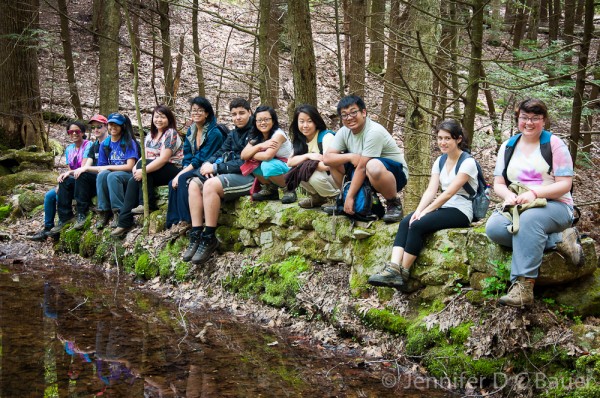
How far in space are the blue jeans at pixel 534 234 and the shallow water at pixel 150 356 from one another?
1.11m

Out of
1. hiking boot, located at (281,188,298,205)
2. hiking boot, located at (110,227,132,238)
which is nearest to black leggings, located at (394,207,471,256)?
hiking boot, located at (281,188,298,205)

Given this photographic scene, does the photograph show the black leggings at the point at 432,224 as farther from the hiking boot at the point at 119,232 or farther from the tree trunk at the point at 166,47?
the tree trunk at the point at 166,47

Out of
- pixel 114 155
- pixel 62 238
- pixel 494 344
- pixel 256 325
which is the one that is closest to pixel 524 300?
pixel 494 344

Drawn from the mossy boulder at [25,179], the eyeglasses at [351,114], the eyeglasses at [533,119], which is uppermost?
the eyeglasses at [351,114]

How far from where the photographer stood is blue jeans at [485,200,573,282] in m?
4.16

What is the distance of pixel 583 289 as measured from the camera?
4359mm

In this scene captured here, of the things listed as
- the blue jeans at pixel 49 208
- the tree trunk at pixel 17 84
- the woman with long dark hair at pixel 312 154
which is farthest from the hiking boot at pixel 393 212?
the tree trunk at pixel 17 84

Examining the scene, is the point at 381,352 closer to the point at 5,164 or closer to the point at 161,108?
the point at 161,108

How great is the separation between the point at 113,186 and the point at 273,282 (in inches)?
132

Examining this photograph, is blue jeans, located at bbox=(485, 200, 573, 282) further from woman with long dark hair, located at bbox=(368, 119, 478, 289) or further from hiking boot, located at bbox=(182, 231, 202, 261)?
hiking boot, located at bbox=(182, 231, 202, 261)

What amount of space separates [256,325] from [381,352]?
1.47 metres

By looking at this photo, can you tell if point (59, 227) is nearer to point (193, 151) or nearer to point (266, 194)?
point (193, 151)

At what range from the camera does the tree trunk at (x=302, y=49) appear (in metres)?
7.12

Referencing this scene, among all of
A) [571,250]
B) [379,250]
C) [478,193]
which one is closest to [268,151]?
[379,250]
